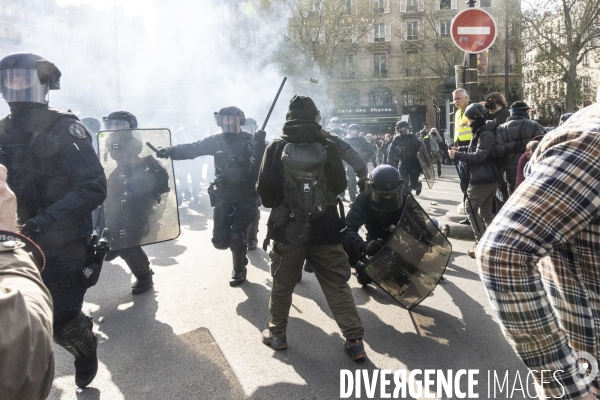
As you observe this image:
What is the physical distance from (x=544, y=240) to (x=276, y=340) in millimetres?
2453

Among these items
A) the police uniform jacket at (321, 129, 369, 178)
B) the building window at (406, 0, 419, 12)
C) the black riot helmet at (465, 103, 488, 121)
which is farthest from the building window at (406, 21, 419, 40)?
the police uniform jacket at (321, 129, 369, 178)

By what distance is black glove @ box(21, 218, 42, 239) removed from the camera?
233 cm

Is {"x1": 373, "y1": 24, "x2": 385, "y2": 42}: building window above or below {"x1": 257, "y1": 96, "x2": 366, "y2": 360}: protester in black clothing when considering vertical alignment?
above

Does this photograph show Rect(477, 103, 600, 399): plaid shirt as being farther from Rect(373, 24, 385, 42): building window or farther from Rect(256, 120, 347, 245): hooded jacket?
Rect(373, 24, 385, 42): building window

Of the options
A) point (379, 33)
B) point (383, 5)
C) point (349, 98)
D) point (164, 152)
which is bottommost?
point (164, 152)

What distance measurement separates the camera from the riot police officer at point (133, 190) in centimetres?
407

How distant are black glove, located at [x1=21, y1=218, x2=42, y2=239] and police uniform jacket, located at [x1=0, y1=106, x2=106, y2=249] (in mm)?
111

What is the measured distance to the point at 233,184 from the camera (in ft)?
14.8

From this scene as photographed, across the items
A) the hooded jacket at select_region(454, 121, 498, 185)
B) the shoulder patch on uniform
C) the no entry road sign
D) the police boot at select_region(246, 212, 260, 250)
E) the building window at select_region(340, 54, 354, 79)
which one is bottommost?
the police boot at select_region(246, 212, 260, 250)

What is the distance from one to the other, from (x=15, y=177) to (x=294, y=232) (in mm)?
1593

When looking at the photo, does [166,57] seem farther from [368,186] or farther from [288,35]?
[368,186]

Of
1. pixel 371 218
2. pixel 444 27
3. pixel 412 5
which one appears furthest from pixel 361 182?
pixel 412 5

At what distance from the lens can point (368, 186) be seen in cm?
353

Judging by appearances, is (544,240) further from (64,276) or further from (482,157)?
(482,157)
